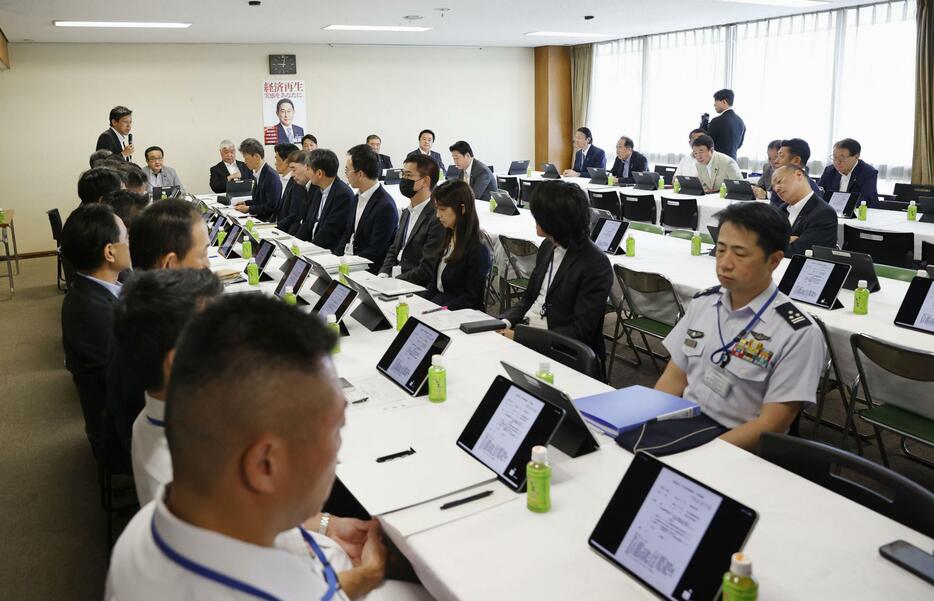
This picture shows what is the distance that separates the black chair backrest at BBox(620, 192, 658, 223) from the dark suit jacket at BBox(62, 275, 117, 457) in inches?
234

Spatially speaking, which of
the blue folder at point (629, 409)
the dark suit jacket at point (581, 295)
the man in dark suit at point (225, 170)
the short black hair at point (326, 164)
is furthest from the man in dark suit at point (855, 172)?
the man in dark suit at point (225, 170)

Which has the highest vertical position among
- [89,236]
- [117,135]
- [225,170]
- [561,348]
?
[117,135]

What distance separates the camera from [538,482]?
5.73 ft

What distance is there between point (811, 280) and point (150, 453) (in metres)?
3.22

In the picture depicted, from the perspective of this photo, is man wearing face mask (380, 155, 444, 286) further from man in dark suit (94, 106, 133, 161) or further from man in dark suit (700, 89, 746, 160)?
man in dark suit (700, 89, 746, 160)

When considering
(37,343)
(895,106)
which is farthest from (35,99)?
(895,106)

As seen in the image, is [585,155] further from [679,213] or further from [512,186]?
[679,213]

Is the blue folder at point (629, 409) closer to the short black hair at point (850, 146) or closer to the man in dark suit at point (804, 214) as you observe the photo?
the man in dark suit at point (804, 214)

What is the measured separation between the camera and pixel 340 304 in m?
3.29

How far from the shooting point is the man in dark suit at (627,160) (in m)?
10.6

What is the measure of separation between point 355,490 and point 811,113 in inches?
392

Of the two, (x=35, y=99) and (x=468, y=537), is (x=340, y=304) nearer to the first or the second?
(x=468, y=537)

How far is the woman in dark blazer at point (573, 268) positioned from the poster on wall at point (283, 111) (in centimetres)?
961

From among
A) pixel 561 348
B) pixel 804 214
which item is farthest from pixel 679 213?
pixel 561 348
